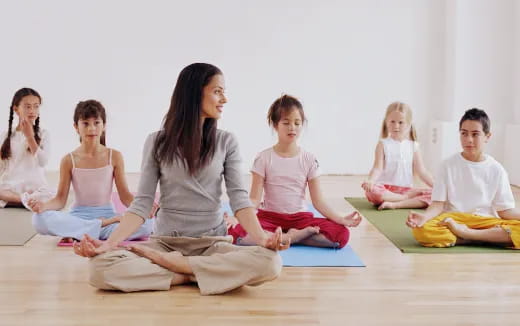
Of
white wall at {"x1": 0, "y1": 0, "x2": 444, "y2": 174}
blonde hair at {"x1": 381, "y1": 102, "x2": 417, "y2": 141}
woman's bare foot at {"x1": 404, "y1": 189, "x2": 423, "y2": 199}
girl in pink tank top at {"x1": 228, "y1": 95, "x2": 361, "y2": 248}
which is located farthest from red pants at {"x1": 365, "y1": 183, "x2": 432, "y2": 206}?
white wall at {"x1": 0, "y1": 0, "x2": 444, "y2": 174}

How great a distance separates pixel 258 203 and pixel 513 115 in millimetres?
3424

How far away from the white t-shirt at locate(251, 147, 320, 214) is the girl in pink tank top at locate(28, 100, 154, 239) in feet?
1.99

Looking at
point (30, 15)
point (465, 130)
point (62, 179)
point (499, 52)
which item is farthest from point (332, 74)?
point (62, 179)

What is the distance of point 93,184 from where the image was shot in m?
3.77

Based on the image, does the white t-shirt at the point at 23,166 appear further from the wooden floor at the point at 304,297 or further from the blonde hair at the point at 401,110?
the blonde hair at the point at 401,110

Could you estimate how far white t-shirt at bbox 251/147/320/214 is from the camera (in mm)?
3762

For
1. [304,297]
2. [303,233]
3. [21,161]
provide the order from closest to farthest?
1. [304,297]
2. [303,233]
3. [21,161]

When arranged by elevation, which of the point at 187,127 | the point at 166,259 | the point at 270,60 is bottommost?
the point at 166,259

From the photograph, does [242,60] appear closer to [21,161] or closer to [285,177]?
[21,161]

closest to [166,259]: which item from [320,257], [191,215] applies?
[191,215]

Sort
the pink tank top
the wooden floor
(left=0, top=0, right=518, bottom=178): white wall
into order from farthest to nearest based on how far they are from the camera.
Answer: (left=0, top=0, right=518, bottom=178): white wall → the pink tank top → the wooden floor

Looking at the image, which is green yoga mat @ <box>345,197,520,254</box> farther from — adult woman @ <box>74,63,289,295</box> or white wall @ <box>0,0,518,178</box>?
white wall @ <box>0,0,518,178</box>

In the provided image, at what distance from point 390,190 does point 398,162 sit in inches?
7.3

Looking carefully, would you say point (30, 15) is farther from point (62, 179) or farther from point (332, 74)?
point (62, 179)
